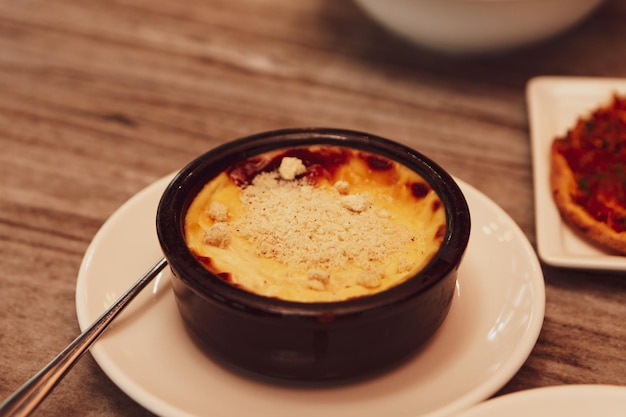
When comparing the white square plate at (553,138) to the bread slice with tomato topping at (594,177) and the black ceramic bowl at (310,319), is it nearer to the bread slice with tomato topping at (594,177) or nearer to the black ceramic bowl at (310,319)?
the bread slice with tomato topping at (594,177)

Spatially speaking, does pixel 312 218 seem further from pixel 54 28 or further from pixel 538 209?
pixel 54 28

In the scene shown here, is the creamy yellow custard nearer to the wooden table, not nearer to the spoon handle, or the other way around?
the spoon handle

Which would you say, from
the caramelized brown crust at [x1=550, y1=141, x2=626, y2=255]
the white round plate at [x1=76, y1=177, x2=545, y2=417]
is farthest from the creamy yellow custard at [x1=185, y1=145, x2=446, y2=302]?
the caramelized brown crust at [x1=550, y1=141, x2=626, y2=255]

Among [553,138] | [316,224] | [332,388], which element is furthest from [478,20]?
[332,388]

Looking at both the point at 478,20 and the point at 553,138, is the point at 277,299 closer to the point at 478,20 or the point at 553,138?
the point at 553,138

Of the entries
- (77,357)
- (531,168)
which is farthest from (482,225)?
(77,357)

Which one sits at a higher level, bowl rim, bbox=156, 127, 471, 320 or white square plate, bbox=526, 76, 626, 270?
bowl rim, bbox=156, 127, 471, 320
